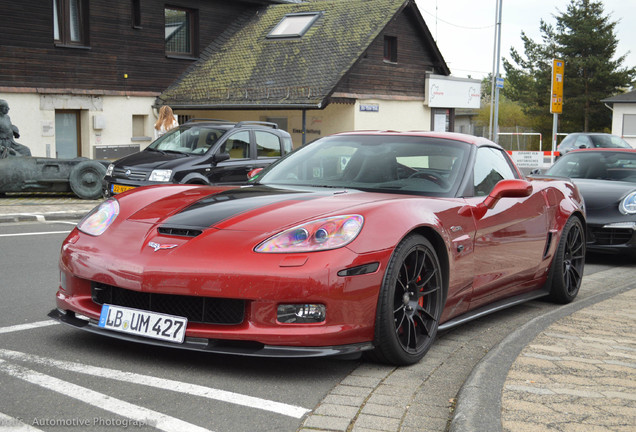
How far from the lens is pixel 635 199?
30.6ft

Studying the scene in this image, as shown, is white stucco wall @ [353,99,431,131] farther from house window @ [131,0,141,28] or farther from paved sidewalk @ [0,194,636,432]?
paved sidewalk @ [0,194,636,432]

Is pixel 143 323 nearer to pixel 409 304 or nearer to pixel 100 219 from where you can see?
pixel 100 219

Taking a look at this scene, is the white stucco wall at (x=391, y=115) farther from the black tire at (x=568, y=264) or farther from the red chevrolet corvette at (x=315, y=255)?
the red chevrolet corvette at (x=315, y=255)

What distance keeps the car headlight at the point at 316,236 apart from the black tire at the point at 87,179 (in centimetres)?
1212

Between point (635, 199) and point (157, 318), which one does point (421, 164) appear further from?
point (635, 199)

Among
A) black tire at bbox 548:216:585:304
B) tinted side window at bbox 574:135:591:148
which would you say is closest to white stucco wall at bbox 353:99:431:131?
tinted side window at bbox 574:135:591:148

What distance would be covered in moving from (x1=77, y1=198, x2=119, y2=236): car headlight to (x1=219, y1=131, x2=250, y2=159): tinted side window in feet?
28.5

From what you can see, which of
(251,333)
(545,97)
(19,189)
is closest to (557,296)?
(251,333)

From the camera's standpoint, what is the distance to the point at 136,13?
25.1 meters

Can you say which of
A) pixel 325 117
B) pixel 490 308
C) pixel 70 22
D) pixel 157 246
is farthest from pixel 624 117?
pixel 157 246

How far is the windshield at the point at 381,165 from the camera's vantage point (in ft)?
17.2

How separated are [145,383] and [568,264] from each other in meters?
4.05

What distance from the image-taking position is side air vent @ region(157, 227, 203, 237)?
4.29 metres

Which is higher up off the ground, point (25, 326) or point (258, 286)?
point (258, 286)
